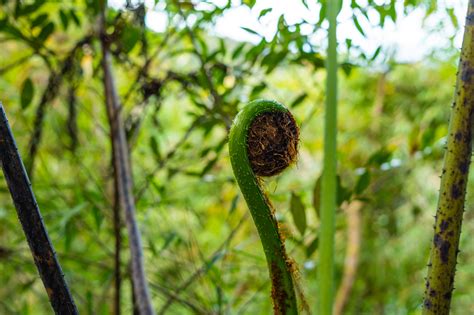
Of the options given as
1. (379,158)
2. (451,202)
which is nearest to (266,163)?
(451,202)

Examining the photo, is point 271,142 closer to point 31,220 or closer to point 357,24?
point 31,220

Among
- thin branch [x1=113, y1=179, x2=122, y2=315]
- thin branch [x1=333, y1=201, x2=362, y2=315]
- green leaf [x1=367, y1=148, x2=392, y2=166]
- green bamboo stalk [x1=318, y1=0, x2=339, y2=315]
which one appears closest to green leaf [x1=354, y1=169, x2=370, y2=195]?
green leaf [x1=367, y1=148, x2=392, y2=166]

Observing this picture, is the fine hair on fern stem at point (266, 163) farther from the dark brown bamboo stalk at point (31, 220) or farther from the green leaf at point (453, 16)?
the green leaf at point (453, 16)

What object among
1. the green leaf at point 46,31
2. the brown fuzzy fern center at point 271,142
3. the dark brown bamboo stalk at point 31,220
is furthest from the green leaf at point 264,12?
the green leaf at point 46,31

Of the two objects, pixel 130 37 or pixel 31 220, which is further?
pixel 130 37

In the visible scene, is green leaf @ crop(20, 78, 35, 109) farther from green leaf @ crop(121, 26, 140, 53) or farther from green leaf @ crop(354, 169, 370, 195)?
green leaf @ crop(354, 169, 370, 195)
